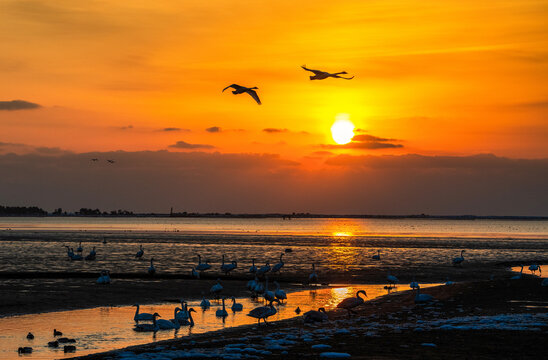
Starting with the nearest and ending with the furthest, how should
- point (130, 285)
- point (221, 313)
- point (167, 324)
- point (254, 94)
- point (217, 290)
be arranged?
point (254, 94)
point (167, 324)
point (221, 313)
point (217, 290)
point (130, 285)

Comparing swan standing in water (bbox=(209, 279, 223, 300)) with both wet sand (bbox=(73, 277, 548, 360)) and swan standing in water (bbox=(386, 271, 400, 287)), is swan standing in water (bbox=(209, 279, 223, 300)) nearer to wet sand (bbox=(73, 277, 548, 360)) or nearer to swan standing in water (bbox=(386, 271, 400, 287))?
wet sand (bbox=(73, 277, 548, 360))

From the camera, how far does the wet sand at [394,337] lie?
16.7 m

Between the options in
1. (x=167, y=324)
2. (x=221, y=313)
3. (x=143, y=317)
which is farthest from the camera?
(x=221, y=313)

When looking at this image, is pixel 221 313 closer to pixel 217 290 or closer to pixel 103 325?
pixel 103 325

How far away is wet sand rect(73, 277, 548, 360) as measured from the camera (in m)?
16.7

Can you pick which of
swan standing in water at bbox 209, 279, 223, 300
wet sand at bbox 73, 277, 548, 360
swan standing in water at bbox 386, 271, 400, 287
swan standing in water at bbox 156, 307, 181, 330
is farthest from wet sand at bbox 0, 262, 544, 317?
wet sand at bbox 73, 277, 548, 360

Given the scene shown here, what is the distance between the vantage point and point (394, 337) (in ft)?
62.3

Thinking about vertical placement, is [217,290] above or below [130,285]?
above

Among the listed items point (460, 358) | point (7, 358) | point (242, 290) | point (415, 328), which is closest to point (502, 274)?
point (242, 290)

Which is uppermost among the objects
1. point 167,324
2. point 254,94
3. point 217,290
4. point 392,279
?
point 254,94

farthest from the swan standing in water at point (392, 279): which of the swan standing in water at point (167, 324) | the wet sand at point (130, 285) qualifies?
the swan standing in water at point (167, 324)

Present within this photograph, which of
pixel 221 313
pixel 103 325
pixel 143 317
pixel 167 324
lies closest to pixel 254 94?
pixel 167 324

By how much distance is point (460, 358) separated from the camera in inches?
627

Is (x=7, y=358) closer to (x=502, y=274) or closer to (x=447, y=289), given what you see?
(x=447, y=289)
